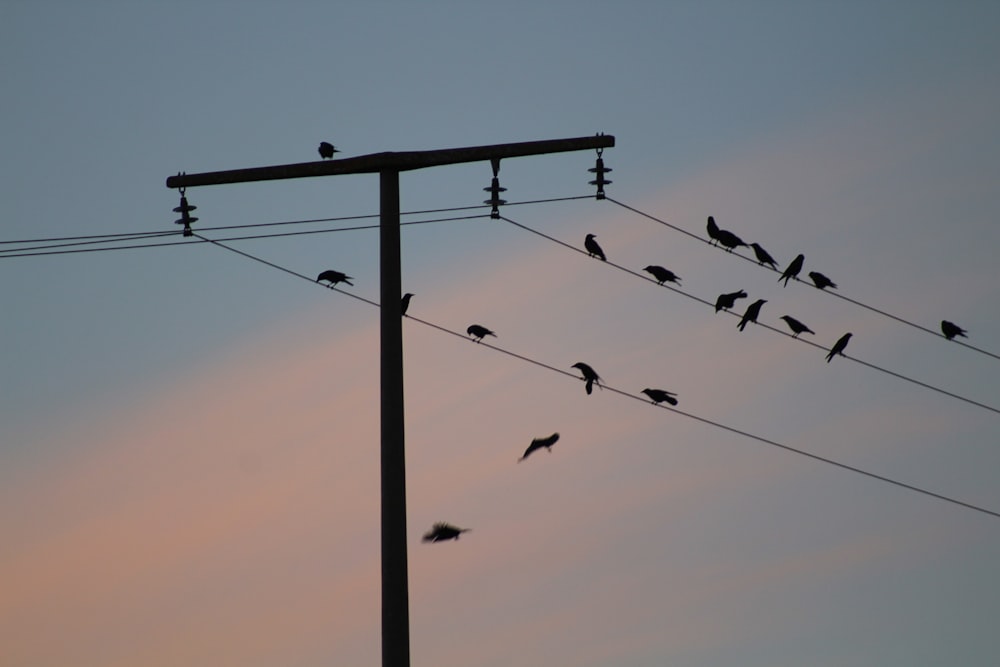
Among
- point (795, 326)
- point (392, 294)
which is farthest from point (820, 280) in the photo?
point (392, 294)

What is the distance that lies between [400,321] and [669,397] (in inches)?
345

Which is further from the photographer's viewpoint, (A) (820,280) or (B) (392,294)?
(A) (820,280)

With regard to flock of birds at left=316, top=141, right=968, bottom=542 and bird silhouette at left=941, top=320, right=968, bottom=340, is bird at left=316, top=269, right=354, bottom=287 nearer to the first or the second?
flock of birds at left=316, top=141, right=968, bottom=542

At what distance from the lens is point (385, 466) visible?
12781 millimetres

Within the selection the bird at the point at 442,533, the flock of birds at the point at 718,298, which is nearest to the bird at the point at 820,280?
the flock of birds at the point at 718,298

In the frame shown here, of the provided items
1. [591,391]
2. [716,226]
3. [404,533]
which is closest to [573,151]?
[404,533]

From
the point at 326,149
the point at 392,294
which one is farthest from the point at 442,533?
the point at 326,149

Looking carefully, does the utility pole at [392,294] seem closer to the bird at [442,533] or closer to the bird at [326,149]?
the bird at [442,533]

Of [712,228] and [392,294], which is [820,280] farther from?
[392,294]

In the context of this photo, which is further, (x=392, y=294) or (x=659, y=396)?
(x=659, y=396)

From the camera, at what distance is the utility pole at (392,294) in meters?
12.5

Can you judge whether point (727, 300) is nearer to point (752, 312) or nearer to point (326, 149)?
point (752, 312)

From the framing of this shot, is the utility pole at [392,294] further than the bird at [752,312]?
No

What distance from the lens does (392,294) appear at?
13242 mm
